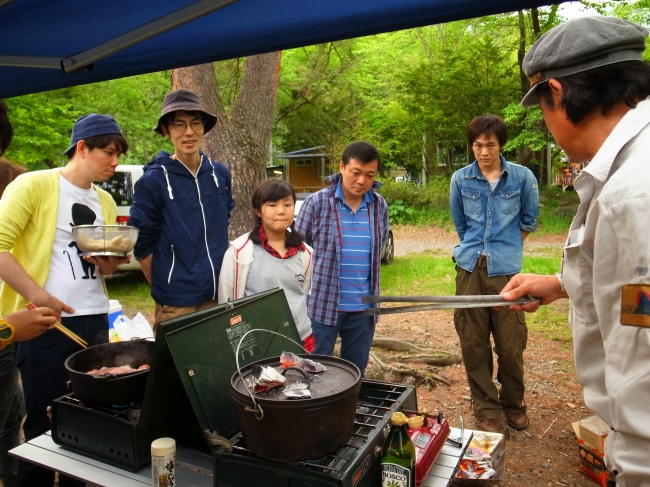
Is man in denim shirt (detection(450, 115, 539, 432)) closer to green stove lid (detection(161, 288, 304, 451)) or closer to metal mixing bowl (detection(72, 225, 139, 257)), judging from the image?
green stove lid (detection(161, 288, 304, 451))

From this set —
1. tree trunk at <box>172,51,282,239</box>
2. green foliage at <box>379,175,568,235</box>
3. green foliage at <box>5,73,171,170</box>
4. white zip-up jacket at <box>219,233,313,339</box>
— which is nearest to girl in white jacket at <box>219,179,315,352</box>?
white zip-up jacket at <box>219,233,313,339</box>

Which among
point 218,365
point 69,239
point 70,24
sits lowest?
point 218,365

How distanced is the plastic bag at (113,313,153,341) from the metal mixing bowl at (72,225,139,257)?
73.6 inches

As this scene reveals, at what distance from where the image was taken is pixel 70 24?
214 cm

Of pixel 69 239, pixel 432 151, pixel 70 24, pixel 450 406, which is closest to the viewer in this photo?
pixel 70 24

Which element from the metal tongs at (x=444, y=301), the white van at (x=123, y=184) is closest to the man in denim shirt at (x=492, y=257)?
the metal tongs at (x=444, y=301)

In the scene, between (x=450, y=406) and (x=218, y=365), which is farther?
(x=450, y=406)

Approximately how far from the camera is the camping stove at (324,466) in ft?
5.18

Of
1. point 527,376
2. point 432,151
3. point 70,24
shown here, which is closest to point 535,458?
point 527,376

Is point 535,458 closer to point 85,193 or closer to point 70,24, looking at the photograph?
point 85,193

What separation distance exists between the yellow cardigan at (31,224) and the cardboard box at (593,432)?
3395 millimetres

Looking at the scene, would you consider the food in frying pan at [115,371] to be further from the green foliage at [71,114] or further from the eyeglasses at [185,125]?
the green foliage at [71,114]

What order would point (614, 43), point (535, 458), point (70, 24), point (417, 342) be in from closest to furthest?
point (614, 43) → point (70, 24) → point (535, 458) → point (417, 342)

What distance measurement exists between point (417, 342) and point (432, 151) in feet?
54.1
